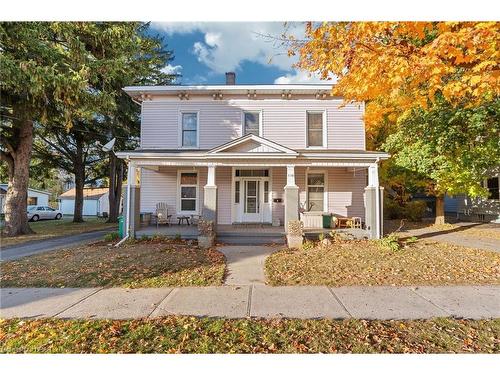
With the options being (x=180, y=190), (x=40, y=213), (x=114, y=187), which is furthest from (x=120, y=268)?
(x=40, y=213)

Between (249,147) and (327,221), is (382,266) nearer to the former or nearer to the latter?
(327,221)

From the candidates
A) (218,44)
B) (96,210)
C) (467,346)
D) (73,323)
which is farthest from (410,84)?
(96,210)

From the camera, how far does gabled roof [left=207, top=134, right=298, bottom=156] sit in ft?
33.7

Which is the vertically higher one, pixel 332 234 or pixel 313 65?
pixel 313 65

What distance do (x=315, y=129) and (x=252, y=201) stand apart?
181 inches

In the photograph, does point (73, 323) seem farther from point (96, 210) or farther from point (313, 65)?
point (96, 210)

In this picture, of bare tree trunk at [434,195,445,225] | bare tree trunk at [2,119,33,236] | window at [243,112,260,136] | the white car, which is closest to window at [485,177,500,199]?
bare tree trunk at [434,195,445,225]

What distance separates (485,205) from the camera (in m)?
16.7

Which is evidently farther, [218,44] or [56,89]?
[56,89]

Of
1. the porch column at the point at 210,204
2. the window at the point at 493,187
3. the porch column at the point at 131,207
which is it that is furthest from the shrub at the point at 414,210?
the porch column at the point at 131,207

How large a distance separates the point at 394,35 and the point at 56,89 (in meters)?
10.7
